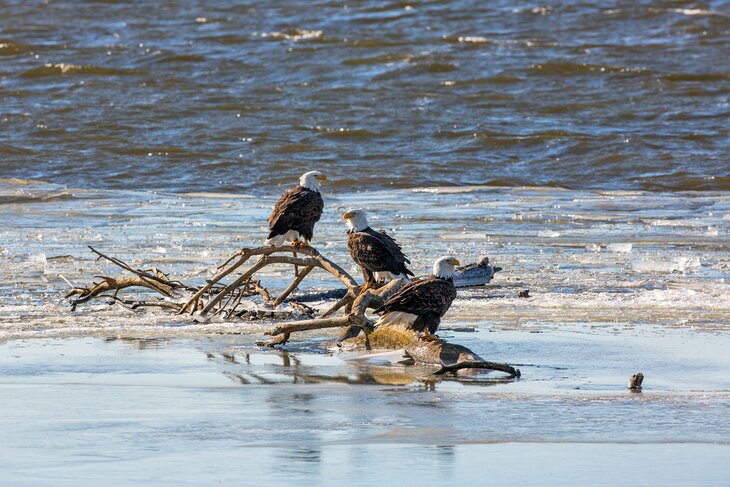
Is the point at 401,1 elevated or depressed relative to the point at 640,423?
elevated

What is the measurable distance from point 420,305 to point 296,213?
5.97ft

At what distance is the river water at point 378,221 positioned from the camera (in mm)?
4770

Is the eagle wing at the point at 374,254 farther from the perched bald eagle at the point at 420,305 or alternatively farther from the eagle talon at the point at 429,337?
the eagle talon at the point at 429,337

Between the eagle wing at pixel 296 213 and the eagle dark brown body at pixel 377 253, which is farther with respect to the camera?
the eagle wing at pixel 296 213

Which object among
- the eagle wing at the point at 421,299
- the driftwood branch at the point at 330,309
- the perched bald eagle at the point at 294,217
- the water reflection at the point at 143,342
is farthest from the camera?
the perched bald eagle at the point at 294,217

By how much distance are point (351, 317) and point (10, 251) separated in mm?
5610

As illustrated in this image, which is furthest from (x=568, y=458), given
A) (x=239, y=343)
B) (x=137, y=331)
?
(x=137, y=331)

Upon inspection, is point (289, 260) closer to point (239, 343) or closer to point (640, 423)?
point (239, 343)

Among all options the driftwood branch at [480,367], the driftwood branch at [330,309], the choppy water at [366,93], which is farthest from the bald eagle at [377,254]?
the choppy water at [366,93]

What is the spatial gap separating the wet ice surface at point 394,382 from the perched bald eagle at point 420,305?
0.35m

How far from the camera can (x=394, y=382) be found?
238 inches

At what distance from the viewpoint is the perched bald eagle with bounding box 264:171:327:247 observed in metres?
8.28

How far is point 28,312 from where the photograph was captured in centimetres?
820

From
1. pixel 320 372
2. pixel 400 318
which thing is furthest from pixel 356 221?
pixel 320 372
